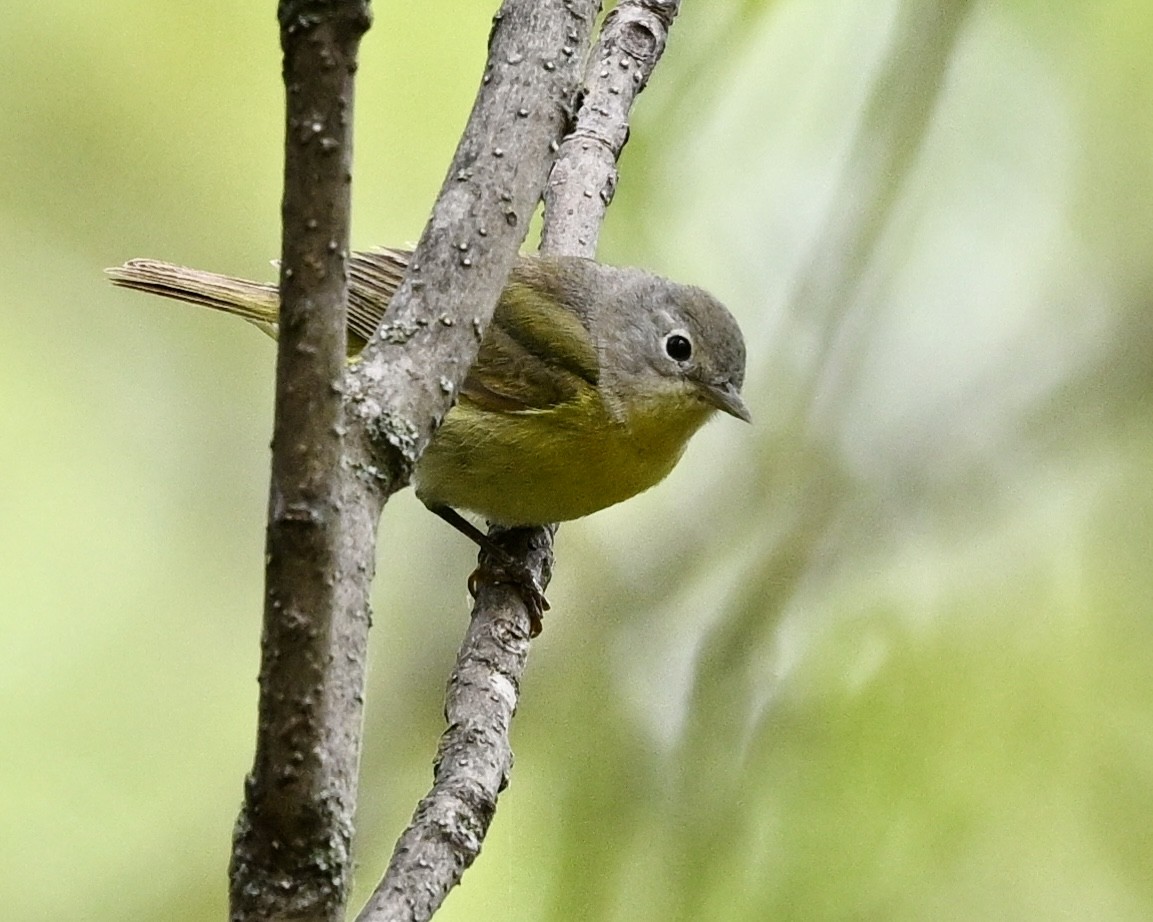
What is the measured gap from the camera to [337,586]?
3.61ft

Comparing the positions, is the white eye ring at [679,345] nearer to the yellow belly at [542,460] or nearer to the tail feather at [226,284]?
the yellow belly at [542,460]

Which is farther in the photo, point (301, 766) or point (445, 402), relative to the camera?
point (445, 402)

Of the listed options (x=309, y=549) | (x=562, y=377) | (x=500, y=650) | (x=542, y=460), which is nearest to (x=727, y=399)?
(x=562, y=377)

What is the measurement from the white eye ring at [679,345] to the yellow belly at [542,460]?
6.4 inches

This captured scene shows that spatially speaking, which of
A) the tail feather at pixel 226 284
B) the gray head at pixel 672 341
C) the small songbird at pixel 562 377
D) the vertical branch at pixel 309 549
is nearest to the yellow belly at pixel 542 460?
the small songbird at pixel 562 377

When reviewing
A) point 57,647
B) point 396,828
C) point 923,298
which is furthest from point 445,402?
point 923,298

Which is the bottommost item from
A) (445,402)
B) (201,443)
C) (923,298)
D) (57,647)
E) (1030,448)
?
(57,647)

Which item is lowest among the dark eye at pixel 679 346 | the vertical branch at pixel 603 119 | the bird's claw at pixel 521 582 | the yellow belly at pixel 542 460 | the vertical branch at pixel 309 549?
the vertical branch at pixel 309 549

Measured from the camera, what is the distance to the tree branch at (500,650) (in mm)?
1477

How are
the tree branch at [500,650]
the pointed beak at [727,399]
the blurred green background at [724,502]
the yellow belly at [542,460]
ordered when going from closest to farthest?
1. the tree branch at [500,650]
2. the yellow belly at [542,460]
3. the pointed beak at [727,399]
4. the blurred green background at [724,502]

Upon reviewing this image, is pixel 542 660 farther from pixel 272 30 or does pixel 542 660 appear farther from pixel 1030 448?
pixel 272 30

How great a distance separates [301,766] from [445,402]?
48 cm

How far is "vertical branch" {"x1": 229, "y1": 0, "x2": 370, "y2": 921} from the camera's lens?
3.11 ft

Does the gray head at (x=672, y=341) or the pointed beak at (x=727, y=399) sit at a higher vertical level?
the gray head at (x=672, y=341)
